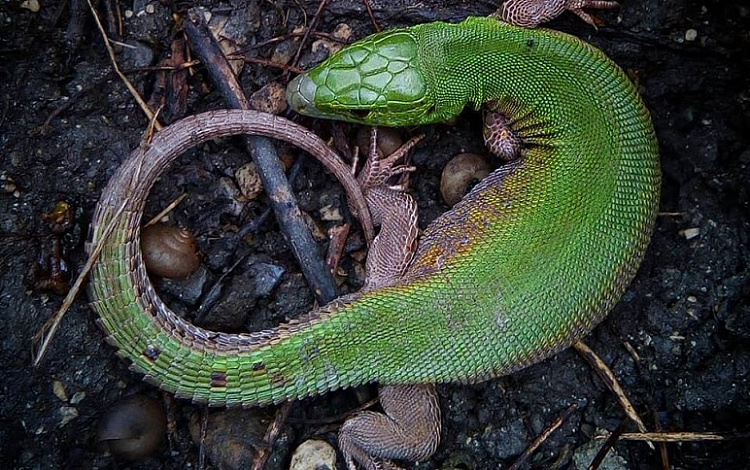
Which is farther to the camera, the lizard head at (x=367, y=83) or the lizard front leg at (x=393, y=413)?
the lizard front leg at (x=393, y=413)

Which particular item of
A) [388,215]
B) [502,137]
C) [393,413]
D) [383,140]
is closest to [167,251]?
[388,215]

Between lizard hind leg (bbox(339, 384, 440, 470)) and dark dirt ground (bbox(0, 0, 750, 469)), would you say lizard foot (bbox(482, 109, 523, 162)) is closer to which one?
dark dirt ground (bbox(0, 0, 750, 469))

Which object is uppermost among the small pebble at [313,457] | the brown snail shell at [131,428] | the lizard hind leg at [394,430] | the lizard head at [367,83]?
the lizard head at [367,83]

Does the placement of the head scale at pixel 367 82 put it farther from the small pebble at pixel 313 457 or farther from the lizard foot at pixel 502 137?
the small pebble at pixel 313 457

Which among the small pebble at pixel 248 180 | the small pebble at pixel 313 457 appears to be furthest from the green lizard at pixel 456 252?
the small pebble at pixel 248 180

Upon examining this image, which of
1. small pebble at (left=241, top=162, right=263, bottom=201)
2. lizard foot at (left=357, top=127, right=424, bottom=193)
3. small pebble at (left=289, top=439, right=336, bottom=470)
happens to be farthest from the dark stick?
A: small pebble at (left=289, top=439, right=336, bottom=470)

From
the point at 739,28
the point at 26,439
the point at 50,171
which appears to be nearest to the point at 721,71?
the point at 739,28

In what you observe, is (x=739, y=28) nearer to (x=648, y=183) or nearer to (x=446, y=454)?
(x=648, y=183)
